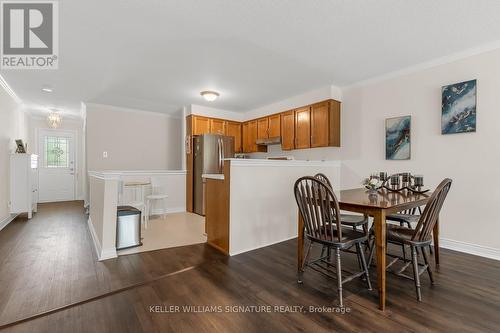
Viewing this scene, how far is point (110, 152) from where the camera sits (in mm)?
5500

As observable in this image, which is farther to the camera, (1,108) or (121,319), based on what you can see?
(1,108)

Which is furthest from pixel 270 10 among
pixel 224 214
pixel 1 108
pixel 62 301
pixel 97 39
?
pixel 1 108

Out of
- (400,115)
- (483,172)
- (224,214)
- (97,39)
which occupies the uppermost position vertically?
(97,39)

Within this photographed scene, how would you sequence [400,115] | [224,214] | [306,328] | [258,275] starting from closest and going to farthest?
1. [306,328]
2. [258,275]
3. [224,214]
4. [400,115]

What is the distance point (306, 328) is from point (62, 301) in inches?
71.8

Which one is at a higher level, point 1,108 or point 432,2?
point 432,2

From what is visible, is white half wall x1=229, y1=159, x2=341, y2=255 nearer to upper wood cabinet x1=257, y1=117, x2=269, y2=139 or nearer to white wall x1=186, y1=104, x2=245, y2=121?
upper wood cabinet x1=257, y1=117, x2=269, y2=139

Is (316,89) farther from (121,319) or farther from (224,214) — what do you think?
(121,319)

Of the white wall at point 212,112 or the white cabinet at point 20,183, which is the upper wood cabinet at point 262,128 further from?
the white cabinet at point 20,183

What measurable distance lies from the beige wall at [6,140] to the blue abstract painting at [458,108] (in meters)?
6.79

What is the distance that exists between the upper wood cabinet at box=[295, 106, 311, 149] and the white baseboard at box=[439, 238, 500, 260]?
2419mm

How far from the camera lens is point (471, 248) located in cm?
286

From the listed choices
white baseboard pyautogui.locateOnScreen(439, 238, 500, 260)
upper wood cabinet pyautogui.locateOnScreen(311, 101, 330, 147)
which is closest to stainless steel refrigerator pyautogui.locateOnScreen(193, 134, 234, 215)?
upper wood cabinet pyautogui.locateOnScreen(311, 101, 330, 147)

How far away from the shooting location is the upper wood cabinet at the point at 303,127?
4.45 m
